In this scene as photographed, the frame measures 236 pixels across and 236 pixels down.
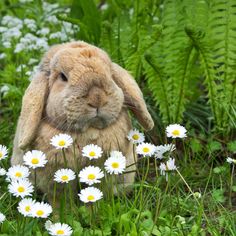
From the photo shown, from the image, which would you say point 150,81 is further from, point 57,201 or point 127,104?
point 57,201

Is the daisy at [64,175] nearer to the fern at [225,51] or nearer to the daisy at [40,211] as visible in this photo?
the daisy at [40,211]

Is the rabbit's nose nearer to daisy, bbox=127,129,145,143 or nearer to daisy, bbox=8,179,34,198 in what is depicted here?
daisy, bbox=127,129,145,143

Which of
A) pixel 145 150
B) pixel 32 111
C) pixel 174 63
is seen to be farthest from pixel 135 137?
pixel 174 63

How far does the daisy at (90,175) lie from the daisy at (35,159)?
201 mm

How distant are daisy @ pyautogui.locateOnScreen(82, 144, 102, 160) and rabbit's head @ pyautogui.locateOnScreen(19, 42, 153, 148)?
0.50 ft

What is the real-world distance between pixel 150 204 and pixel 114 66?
0.80 meters

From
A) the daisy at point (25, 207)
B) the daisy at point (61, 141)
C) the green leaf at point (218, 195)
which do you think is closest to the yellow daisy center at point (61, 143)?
the daisy at point (61, 141)

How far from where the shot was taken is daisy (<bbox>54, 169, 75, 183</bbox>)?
3.19 metres

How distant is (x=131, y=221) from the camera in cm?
333

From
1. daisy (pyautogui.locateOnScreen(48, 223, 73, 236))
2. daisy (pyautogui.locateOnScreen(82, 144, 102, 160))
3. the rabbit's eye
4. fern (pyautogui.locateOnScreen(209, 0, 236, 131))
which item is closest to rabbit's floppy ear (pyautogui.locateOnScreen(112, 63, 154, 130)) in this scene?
the rabbit's eye

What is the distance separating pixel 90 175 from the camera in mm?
3189

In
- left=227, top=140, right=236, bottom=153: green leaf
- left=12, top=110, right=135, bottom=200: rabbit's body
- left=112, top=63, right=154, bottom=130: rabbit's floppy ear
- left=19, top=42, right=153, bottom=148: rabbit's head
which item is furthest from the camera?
left=227, top=140, right=236, bottom=153: green leaf

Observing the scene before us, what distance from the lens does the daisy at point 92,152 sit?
3270mm

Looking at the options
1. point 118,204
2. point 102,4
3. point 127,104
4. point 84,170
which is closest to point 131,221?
point 118,204
